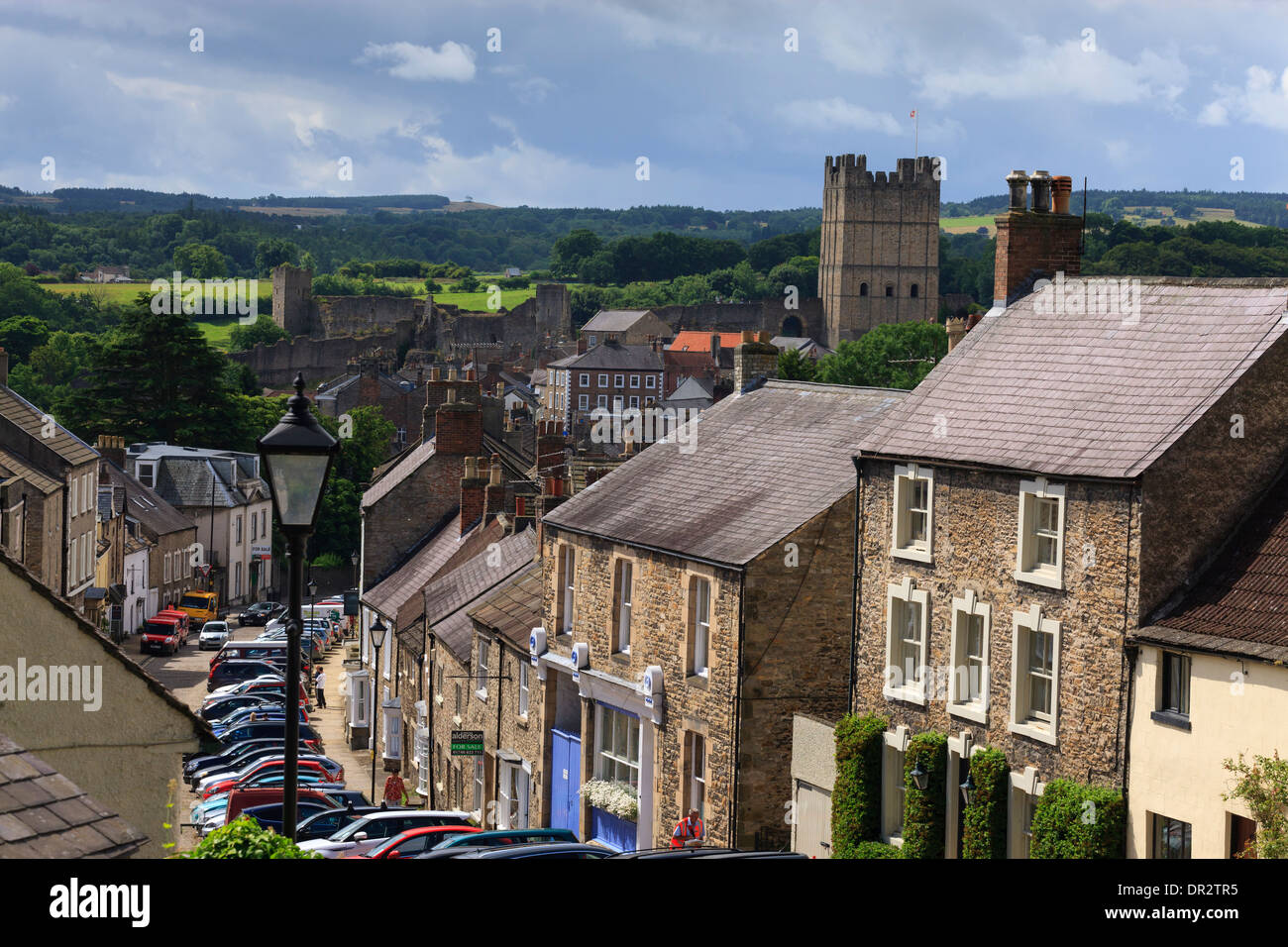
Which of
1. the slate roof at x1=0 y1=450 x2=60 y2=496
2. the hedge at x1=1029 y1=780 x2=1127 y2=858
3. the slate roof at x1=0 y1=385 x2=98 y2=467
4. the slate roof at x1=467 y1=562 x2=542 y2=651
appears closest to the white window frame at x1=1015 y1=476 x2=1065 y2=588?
the hedge at x1=1029 y1=780 x2=1127 y2=858

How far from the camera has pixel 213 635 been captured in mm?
63281

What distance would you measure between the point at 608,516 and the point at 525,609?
4.75 m

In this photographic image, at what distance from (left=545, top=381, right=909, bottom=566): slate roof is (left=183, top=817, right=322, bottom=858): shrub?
14956 millimetres

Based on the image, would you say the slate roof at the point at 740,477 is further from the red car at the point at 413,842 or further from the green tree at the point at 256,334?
the green tree at the point at 256,334

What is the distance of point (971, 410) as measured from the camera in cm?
2316

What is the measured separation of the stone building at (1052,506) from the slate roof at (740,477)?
5.55 feet

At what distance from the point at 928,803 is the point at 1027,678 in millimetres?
2355

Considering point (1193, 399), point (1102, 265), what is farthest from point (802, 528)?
point (1102, 265)

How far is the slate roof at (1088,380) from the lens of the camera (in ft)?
65.2

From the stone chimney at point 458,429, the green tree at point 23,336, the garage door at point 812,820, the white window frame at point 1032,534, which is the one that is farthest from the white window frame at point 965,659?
the green tree at point 23,336

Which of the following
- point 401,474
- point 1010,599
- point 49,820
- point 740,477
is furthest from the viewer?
point 401,474

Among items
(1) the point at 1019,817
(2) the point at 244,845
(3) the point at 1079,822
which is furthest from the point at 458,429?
(2) the point at 244,845

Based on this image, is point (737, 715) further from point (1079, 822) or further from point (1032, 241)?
point (1032, 241)

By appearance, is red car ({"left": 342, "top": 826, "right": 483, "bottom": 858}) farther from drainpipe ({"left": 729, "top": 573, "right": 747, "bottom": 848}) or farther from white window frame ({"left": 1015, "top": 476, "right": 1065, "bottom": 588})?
white window frame ({"left": 1015, "top": 476, "right": 1065, "bottom": 588})
